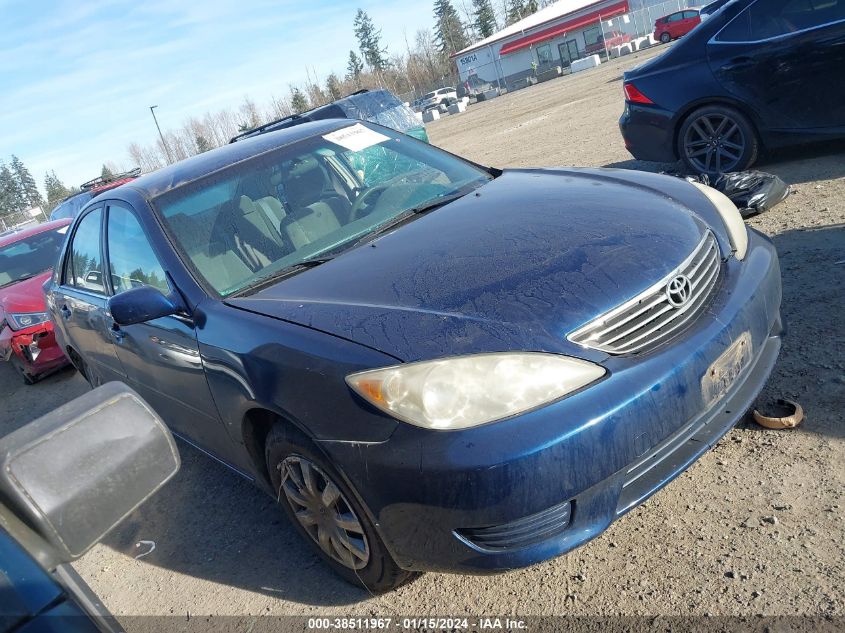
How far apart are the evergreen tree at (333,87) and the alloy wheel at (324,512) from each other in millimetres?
85486

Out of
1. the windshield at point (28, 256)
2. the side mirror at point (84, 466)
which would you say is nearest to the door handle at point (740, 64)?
the side mirror at point (84, 466)

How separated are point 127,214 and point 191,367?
98cm

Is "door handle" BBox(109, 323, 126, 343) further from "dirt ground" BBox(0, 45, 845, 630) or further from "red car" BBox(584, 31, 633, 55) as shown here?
"red car" BBox(584, 31, 633, 55)

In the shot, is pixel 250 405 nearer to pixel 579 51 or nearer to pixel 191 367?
pixel 191 367

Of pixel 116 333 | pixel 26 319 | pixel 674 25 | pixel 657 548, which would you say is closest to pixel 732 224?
pixel 657 548

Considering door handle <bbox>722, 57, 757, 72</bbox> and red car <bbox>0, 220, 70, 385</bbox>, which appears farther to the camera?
red car <bbox>0, 220, 70, 385</bbox>

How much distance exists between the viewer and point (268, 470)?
2705 millimetres

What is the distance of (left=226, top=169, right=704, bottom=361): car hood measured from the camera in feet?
6.81

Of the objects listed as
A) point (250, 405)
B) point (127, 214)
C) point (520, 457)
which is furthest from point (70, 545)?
point (127, 214)

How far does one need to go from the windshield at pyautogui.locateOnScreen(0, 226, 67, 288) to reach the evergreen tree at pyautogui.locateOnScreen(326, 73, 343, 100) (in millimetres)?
79046

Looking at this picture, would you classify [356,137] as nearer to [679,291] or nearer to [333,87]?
[679,291]

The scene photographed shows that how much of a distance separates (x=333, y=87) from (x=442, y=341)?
8920 centimetres

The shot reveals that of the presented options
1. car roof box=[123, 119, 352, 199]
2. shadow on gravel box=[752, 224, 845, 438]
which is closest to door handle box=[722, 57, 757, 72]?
shadow on gravel box=[752, 224, 845, 438]

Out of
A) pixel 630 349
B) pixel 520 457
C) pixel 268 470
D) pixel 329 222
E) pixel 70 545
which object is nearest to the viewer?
pixel 70 545
